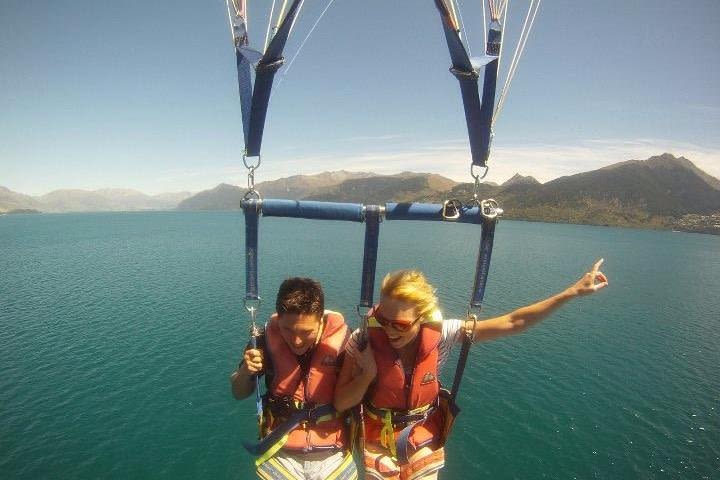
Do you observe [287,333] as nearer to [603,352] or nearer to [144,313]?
[603,352]

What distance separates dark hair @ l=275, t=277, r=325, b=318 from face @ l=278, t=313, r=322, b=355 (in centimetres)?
5

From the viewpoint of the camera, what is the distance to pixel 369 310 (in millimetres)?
4270

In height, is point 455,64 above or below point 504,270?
above

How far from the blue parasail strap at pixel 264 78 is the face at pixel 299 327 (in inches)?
76.1

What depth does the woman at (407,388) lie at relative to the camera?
4.15 metres

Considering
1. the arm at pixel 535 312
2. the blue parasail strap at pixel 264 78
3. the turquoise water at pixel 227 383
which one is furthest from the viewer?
the turquoise water at pixel 227 383

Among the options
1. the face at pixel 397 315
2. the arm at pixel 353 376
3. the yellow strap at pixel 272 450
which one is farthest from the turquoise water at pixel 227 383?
the face at pixel 397 315

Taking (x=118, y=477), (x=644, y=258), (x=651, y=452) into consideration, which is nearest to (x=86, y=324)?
(x=118, y=477)

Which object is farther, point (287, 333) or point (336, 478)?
point (336, 478)

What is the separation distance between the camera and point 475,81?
3852 mm

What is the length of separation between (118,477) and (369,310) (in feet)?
63.0

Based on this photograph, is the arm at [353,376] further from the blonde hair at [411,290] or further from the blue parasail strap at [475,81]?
the blue parasail strap at [475,81]

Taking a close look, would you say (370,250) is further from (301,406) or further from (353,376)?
(301,406)

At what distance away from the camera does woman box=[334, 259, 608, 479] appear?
163 inches
